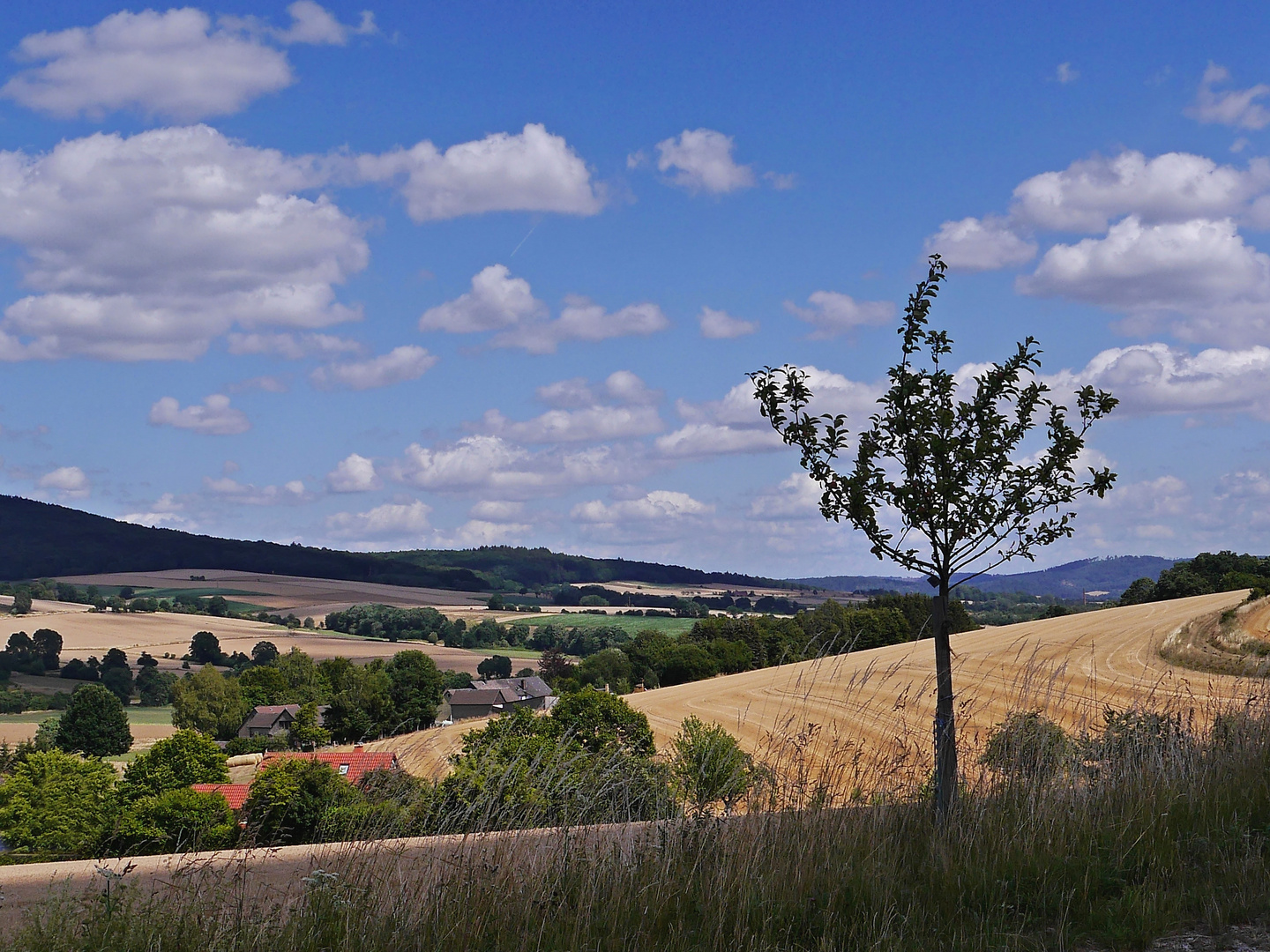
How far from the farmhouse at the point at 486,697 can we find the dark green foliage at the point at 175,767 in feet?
153

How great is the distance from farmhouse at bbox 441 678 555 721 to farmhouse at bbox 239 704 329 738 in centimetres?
1217

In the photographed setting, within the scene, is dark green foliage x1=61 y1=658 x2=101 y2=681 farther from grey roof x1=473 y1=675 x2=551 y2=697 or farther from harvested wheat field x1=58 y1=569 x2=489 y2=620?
grey roof x1=473 y1=675 x2=551 y2=697

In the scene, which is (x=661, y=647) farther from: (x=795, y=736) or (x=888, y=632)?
(x=795, y=736)

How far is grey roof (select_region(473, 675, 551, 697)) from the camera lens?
104456 mm

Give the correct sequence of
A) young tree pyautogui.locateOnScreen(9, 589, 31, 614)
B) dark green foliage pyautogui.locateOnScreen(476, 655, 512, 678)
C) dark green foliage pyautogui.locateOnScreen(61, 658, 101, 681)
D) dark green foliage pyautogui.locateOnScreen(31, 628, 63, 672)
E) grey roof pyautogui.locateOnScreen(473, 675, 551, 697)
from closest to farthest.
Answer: grey roof pyautogui.locateOnScreen(473, 675, 551, 697) < dark green foliage pyautogui.locateOnScreen(61, 658, 101, 681) < dark green foliage pyautogui.locateOnScreen(476, 655, 512, 678) < dark green foliage pyautogui.locateOnScreen(31, 628, 63, 672) < young tree pyautogui.locateOnScreen(9, 589, 31, 614)

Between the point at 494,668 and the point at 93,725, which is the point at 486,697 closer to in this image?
the point at 494,668

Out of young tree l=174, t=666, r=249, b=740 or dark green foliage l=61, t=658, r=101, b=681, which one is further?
dark green foliage l=61, t=658, r=101, b=681

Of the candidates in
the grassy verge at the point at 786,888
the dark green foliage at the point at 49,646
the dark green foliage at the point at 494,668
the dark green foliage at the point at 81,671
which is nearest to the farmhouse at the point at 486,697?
the dark green foliage at the point at 494,668

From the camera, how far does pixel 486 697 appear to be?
10525 centimetres

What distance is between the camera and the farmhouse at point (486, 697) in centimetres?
10275

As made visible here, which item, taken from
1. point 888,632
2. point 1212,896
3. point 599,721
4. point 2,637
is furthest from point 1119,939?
point 2,637

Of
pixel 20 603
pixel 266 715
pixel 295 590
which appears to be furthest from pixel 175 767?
pixel 295 590

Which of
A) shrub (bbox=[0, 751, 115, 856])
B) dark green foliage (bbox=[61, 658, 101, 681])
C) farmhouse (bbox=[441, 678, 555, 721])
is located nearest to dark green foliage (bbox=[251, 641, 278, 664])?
dark green foliage (bbox=[61, 658, 101, 681])

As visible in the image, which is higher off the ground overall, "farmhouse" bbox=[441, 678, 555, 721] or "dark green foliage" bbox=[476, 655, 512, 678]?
"dark green foliage" bbox=[476, 655, 512, 678]
